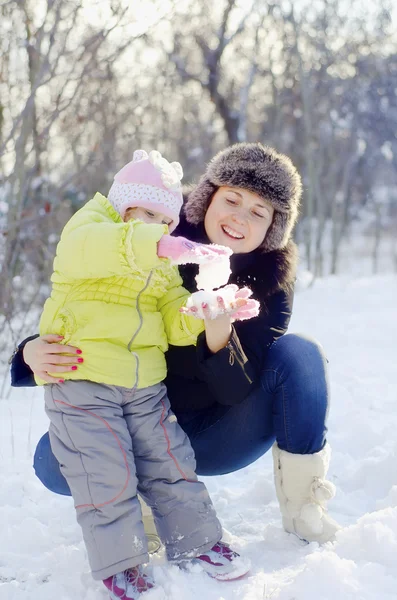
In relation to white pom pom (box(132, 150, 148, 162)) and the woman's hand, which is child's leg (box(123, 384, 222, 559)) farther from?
white pom pom (box(132, 150, 148, 162))

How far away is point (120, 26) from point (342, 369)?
251 cm

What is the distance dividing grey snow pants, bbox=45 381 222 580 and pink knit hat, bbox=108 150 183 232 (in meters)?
0.53

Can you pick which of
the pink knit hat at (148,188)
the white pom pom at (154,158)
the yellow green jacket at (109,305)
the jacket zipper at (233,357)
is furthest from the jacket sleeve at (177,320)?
the white pom pom at (154,158)

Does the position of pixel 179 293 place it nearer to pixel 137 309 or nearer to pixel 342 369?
pixel 137 309

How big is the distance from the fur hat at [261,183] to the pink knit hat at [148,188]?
249 millimetres

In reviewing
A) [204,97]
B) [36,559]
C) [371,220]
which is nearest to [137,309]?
[36,559]

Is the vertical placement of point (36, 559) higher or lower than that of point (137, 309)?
lower

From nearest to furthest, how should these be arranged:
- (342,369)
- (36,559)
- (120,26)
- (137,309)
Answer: (137,309)
(36,559)
(120,26)
(342,369)

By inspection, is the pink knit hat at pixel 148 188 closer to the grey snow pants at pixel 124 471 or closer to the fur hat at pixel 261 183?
the fur hat at pixel 261 183

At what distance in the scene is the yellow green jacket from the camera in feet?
5.69

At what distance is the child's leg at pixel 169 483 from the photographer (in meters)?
1.90

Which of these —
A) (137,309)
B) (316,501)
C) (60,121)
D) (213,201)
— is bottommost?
(316,501)

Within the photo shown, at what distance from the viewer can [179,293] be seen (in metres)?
2.07

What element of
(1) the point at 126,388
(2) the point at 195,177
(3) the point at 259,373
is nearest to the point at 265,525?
(3) the point at 259,373
